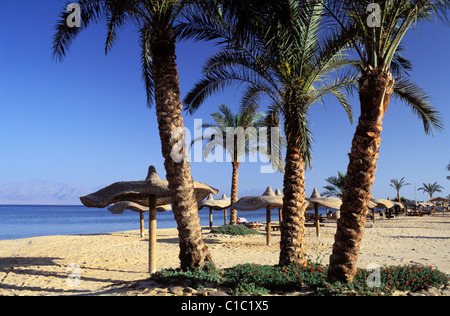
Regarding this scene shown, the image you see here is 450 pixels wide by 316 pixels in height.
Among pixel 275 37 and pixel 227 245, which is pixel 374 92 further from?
pixel 227 245

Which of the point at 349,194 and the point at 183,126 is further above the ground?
the point at 183,126

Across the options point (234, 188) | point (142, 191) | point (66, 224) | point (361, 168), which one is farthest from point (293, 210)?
point (66, 224)

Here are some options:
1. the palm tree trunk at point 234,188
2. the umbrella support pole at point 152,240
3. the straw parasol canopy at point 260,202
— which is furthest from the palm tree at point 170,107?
the palm tree trunk at point 234,188

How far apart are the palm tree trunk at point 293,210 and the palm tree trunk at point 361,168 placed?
1790 mm

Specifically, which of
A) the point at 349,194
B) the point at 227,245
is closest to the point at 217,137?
the point at 227,245

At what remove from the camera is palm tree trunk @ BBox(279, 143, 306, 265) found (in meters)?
8.02

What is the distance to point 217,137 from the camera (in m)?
24.6

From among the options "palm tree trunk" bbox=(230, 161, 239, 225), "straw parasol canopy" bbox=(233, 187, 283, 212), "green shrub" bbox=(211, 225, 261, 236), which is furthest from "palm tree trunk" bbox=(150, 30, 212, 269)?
"palm tree trunk" bbox=(230, 161, 239, 225)

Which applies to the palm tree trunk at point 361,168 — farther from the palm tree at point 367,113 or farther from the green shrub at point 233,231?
the green shrub at point 233,231

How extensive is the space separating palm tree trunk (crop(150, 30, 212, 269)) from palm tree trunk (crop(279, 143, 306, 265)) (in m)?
2.07

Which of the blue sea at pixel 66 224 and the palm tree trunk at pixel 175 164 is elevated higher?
the palm tree trunk at pixel 175 164

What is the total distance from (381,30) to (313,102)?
2993 millimetres

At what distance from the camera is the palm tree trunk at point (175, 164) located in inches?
286

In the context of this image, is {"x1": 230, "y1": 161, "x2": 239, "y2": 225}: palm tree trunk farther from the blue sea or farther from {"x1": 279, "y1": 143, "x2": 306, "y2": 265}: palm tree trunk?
the blue sea
